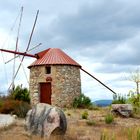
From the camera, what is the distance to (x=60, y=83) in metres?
36.6

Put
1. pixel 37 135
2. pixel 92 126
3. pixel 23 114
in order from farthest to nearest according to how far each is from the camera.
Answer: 1. pixel 23 114
2. pixel 92 126
3. pixel 37 135

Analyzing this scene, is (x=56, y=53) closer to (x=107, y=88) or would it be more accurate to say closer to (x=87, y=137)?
(x=107, y=88)

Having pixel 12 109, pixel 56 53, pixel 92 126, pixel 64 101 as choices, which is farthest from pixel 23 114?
pixel 56 53

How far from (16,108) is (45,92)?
10997 millimetres

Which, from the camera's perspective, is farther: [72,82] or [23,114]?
[72,82]

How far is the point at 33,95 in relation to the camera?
37.8 metres

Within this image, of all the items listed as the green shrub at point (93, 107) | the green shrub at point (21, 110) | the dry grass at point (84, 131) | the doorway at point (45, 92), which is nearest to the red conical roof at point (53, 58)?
the doorway at point (45, 92)

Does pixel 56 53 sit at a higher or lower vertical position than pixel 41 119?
higher

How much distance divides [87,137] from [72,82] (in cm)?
1897

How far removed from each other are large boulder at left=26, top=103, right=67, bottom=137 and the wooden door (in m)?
18.8

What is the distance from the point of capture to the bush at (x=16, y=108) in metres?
25.7

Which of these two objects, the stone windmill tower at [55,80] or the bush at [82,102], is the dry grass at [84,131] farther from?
the stone windmill tower at [55,80]

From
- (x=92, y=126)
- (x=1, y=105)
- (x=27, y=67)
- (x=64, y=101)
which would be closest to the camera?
(x=92, y=126)

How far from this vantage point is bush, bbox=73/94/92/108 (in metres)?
36.7
